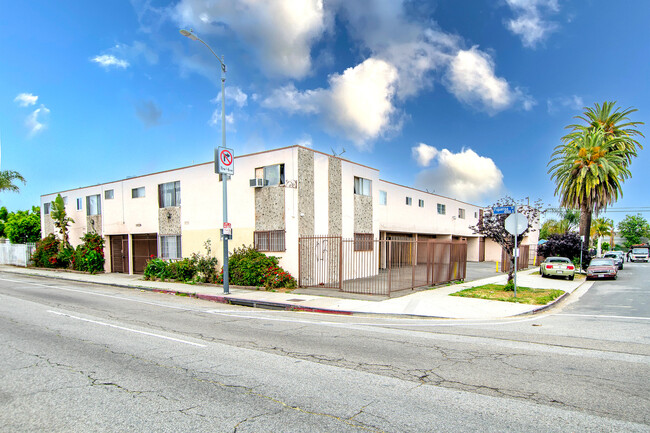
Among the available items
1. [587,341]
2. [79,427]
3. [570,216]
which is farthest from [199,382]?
[570,216]

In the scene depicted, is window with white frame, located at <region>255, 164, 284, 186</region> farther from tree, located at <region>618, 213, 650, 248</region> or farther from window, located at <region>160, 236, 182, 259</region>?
tree, located at <region>618, 213, 650, 248</region>

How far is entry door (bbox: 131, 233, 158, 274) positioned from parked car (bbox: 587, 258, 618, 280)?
28.0 meters

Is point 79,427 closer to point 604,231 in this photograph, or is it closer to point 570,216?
→ point 570,216

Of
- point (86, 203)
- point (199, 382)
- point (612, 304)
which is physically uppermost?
point (86, 203)

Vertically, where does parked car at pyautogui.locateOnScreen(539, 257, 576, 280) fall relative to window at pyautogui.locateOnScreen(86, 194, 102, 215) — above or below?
below

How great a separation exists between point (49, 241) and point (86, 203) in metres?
5.35

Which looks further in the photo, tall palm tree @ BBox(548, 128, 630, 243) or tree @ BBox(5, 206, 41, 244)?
tree @ BBox(5, 206, 41, 244)

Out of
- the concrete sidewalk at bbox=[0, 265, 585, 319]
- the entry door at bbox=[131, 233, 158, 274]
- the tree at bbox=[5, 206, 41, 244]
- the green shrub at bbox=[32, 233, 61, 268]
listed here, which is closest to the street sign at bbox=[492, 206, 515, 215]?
the concrete sidewalk at bbox=[0, 265, 585, 319]

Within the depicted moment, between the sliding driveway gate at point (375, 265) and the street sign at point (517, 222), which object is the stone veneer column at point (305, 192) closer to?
the sliding driveway gate at point (375, 265)

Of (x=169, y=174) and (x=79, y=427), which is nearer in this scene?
(x=79, y=427)

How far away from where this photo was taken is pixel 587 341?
8.27 m

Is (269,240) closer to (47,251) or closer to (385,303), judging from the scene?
(385,303)

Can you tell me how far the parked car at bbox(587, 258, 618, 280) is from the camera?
81.8ft

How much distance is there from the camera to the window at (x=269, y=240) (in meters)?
18.1
